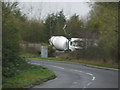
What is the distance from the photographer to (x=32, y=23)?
34062mm

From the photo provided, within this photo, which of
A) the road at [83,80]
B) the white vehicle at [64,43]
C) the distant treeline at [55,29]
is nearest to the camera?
the road at [83,80]

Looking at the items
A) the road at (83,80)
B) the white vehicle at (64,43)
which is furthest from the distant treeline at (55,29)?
the road at (83,80)

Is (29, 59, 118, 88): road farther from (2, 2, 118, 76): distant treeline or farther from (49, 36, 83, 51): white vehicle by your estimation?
(49, 36, 83, 51): white vehicle

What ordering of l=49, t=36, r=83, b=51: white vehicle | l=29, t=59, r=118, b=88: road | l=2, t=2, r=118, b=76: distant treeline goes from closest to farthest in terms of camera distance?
1. l=29, t=59, r=118, b=88: road
2. l=2, t=2, r=118, b=76: distant treeline
3. l=49, t=36, r=83, b=51: white vehicle

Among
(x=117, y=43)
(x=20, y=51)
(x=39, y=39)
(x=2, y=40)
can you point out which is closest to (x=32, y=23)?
(x=39, y=39)

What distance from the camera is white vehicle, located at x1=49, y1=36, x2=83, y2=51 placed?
44084 mm

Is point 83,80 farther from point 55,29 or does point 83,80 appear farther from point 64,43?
point 64,43

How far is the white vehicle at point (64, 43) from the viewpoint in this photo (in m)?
44.1

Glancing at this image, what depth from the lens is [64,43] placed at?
48.8 m

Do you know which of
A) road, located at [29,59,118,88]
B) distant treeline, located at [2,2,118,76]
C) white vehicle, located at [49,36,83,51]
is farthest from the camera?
white vehicle, located at [49,36,83,51]

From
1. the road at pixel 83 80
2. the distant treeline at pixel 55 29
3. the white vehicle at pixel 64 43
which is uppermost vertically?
the distant treeline at pixel 55 29

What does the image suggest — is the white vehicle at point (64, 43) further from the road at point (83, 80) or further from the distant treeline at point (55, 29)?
the road at point (83, 80)

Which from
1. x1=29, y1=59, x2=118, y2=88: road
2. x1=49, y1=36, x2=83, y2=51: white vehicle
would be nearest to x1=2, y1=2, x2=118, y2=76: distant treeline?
x1=49, y1=36, x2=83, y2=51: white vehicle

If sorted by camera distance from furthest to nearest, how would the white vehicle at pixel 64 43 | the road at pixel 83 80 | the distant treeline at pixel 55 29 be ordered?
1. the white vehicle at pixel 64 43
2. the distant treeline at pixel 55 29
3. the road at pixel 83 80
